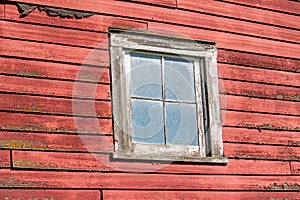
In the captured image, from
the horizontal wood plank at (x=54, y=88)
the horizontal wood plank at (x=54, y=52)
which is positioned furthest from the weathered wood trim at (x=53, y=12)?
the horizontal wood plank at (x=54, y=88)

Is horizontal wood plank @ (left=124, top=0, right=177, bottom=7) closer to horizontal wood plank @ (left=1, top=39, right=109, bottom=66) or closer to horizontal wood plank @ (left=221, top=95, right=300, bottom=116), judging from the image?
horizontal wood plank @ (left=1, top=39, right=109, bottom=66)

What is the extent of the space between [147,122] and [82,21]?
1076mm

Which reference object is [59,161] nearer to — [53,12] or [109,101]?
[109,101]

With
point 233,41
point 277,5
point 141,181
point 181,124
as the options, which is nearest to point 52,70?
point 141,181

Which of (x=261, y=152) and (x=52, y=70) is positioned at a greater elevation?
(x=52, y=70)

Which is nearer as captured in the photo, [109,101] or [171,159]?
[109,101]

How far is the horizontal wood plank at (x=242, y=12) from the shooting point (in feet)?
21.3

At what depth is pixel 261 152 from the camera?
21.1 ft

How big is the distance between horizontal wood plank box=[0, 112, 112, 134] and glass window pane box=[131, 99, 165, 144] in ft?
0.96

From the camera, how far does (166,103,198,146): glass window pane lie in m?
6.08

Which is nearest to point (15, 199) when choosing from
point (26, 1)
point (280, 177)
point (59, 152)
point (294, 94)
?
point (59, 152)

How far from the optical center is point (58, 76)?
5598 millimetres

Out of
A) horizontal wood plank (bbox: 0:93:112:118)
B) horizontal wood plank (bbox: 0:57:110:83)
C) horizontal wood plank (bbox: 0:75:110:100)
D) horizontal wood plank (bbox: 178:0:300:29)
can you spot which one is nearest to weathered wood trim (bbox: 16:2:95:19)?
horizontal wood plank (bbox: 0:57:110:83)

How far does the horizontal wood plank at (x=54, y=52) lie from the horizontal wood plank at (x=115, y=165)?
821 millimetres
